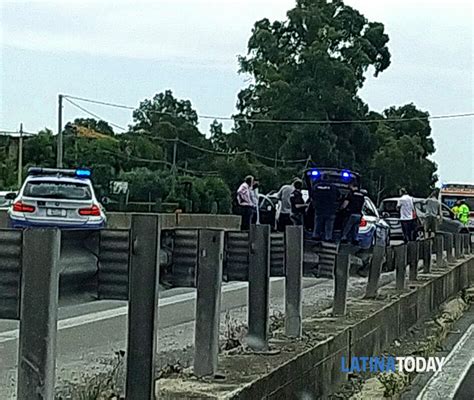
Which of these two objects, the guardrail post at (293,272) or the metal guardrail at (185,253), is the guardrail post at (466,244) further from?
the metal guardrail at (185,253)

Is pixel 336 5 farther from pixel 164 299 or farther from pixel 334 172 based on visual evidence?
pixel 164 299

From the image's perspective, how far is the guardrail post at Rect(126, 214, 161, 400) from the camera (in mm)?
5426

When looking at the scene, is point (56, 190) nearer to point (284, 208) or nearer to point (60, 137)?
point (284, 208)

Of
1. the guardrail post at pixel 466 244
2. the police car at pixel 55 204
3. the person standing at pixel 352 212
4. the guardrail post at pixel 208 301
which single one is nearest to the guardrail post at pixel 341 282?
the guardrail post at pixel 208 301

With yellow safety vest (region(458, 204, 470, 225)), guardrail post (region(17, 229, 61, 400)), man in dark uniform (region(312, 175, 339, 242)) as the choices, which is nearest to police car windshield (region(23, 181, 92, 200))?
man in dark uniform (region(312, 175, 339, 242))

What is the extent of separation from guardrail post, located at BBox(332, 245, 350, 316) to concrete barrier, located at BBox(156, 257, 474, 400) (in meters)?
0.14

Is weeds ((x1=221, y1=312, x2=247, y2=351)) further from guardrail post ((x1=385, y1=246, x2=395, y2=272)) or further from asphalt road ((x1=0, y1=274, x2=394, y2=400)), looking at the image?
guardrail post ((x1=385, y1=246, x2=395, y2=272))

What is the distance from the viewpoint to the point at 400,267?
A: 13.8m

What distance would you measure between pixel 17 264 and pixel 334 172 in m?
12.9

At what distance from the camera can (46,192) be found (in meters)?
20.0

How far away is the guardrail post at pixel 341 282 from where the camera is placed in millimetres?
10305

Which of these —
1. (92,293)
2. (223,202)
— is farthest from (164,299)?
(223,202)

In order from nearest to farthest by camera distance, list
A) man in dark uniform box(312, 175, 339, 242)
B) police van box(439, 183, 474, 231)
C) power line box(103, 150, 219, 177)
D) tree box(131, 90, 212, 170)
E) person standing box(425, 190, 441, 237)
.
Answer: man in dark uniform box(312, 175, 339, 242) < person standing box(425, 190, 441, 237) < police van box(439, 183, 474, 231) < power line box(103, 150, 219, 177) < tree box(131, 90, 212, 170)

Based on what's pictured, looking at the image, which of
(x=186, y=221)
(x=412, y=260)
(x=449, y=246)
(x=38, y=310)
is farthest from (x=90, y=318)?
(x=186, y=221)
